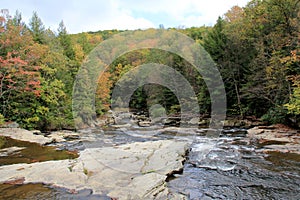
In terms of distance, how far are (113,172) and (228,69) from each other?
23.0m

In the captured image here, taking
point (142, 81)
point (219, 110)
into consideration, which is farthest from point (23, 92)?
point (142, 81)

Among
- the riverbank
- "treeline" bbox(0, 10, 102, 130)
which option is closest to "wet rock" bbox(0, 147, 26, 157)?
the riverbank

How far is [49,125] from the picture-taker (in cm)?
2283

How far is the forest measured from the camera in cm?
1961

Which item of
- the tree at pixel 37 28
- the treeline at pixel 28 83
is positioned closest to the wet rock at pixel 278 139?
the treeline at pixel 28 83

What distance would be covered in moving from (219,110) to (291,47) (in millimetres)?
11851

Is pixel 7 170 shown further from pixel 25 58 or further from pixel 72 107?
pixel 72 107

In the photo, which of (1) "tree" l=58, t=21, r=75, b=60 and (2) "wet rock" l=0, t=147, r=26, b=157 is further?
(1) "tree" l=58, t=21, r=75, b=60

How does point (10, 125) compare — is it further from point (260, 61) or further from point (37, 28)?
point (260, 61)

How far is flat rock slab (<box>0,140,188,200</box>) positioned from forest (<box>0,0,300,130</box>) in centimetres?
1025

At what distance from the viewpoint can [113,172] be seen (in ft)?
29.1

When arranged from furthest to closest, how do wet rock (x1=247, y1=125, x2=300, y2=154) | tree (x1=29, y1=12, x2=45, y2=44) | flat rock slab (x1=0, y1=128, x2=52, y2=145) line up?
tree (x1=29, y1=12, x2=45, y2=44), flat rock slab (x1=0, y1=128, x2=52, y2=145), wet rock (x1=247, y1=125, x2=300, y2=154)

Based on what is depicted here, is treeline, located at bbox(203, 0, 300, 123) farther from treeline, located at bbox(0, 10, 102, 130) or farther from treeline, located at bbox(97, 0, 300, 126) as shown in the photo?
treeline, located at bbox(0, 10, 102, 130)

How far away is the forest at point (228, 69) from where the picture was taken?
19.6 m
